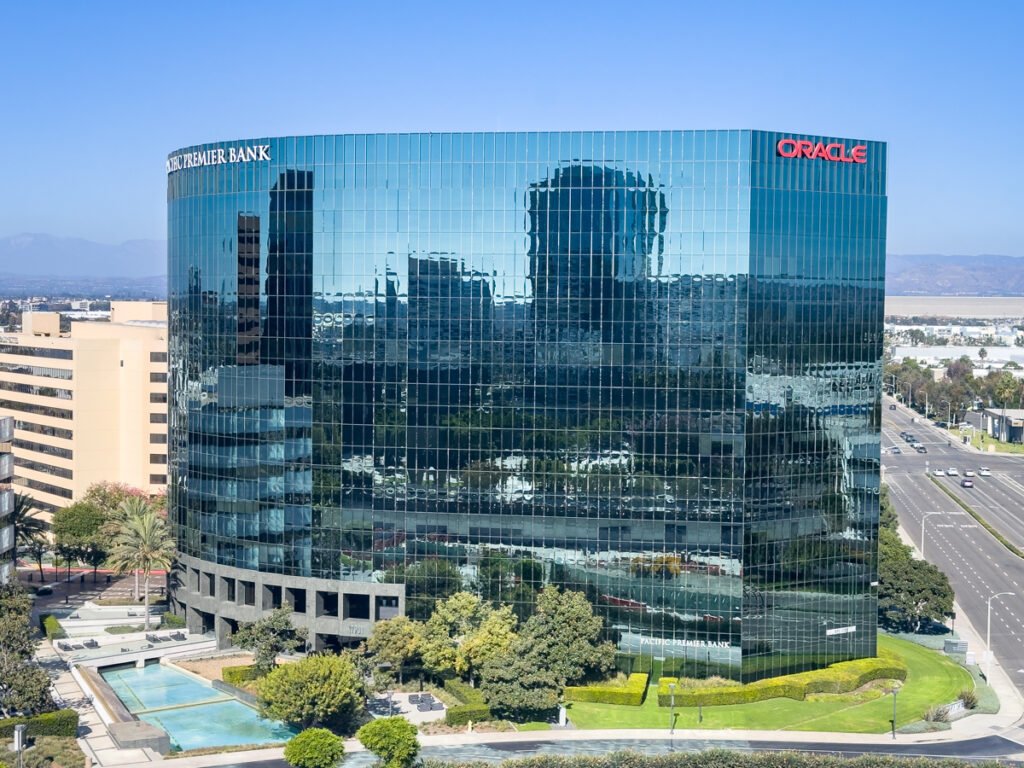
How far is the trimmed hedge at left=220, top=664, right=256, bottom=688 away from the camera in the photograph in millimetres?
121812

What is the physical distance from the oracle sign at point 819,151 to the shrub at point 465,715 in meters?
55.7

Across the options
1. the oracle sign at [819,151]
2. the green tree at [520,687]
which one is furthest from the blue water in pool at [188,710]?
the oracle sign at [819,151]

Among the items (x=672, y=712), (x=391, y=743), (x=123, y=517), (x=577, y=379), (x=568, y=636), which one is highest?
(x=577, y=379)

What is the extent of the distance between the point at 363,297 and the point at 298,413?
43.5 feet

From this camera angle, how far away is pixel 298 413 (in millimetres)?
131875

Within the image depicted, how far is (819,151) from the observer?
125688 mm

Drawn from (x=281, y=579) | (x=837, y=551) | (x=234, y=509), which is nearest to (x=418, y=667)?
(x=281, y=579)

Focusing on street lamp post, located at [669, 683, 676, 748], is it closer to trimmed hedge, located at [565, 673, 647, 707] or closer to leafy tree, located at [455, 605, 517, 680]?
trimmed hedge, located at [565, 673, 647, 707]

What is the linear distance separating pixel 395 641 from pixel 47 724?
2967 centimetres

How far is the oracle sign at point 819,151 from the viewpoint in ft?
405

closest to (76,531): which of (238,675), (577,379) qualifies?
(238,675)

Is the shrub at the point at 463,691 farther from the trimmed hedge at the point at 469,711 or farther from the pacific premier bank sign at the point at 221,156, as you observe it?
the pacific premier bank sign at the point at 221,156

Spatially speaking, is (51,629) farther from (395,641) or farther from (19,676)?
(395,641)

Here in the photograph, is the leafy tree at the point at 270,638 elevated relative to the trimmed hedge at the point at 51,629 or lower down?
elevated
